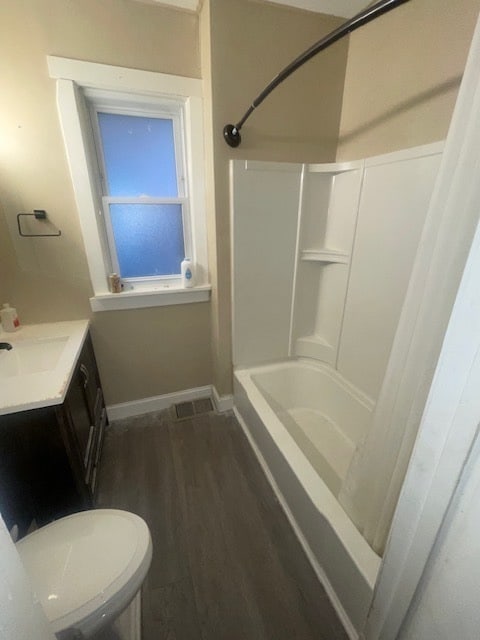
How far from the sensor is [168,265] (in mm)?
1836

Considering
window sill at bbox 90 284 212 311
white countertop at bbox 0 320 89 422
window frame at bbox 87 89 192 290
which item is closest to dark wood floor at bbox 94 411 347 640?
white countertop at bbox 0 320 89 422

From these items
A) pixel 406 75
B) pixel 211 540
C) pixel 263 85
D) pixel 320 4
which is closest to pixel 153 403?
pixel 211 540

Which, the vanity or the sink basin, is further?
the sink basin

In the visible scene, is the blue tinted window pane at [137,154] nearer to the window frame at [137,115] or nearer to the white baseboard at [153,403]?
the window frame at [137,115]

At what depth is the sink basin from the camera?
1312 millimetres

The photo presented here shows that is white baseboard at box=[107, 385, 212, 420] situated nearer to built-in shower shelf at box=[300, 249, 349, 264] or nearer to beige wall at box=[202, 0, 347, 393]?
beige wall at box=[202, 0, 347, 393]

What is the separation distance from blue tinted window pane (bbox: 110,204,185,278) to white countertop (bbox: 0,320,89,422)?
19.2 inches

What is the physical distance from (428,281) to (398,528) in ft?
1.94

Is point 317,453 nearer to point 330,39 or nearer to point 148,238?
point 148,238

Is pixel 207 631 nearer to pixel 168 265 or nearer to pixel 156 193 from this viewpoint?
pixel 168 265

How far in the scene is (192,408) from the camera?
6.72 ft

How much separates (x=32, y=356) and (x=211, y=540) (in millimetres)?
1271

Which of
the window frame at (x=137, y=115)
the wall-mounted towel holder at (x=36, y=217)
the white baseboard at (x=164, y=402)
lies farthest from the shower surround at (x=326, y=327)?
the wall-mounted towel holder at (x=36, y=217)

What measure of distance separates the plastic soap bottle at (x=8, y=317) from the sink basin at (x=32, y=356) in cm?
15
